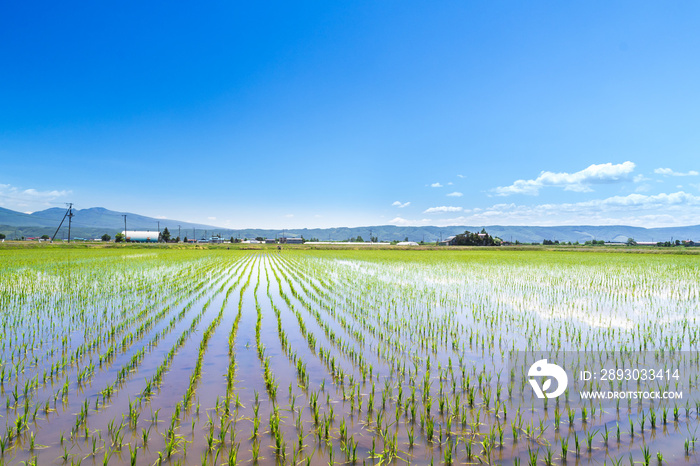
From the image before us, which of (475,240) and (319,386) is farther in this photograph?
(475,240)

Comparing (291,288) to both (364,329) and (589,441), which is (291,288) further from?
(589,441)

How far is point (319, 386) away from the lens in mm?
4004

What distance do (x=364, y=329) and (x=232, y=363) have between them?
8.87ft

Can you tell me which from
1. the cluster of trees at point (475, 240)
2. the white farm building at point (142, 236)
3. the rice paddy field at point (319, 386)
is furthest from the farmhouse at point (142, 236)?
the rice paddy field at point (319, 386)

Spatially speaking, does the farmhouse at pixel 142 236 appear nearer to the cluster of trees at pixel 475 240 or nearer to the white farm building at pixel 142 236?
the white farm building at pixel 142 236

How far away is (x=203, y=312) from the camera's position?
809 cm

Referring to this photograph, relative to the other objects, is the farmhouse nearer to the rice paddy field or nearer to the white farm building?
the white farm building

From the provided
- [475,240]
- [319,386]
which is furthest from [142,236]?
[319,386]

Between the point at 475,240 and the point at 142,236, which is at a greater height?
the point at 142,236

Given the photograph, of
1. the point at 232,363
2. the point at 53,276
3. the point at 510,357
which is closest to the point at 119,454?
the point at 232,363

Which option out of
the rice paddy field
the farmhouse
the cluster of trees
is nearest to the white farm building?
the farmhouse

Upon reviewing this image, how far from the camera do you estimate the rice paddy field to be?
2.80m

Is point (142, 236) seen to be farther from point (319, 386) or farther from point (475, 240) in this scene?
point (319, 386)

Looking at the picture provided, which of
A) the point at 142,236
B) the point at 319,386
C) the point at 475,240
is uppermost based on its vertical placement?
the point at 142,236
